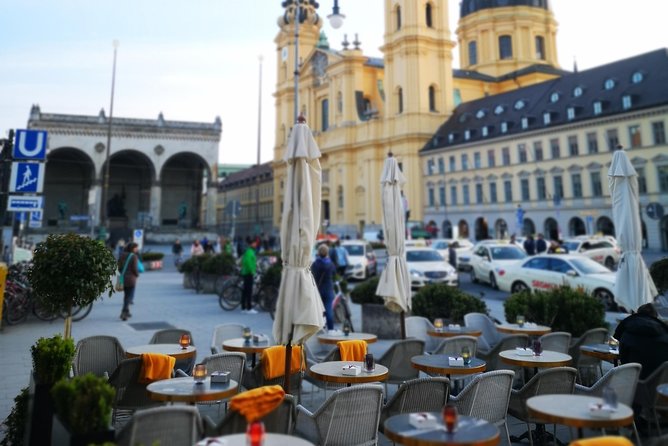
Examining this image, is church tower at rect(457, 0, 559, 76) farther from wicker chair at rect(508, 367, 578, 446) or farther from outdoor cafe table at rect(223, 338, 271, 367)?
wicker chair at rect(508, 367, 578, 446)

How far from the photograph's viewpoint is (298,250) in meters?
5.42

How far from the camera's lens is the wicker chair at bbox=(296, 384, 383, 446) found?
4.07m

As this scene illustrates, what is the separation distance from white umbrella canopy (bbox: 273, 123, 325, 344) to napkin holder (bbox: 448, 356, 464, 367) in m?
1.68

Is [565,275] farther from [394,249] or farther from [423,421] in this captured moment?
[423,421]

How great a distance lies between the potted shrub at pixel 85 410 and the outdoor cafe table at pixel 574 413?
3.22 m

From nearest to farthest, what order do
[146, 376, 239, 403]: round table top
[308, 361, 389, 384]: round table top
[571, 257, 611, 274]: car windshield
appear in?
[146, 376, 239, 403]: round table top
[308, 361, 389, 384]: round table top
[571, 257, 611, 274]: car windshield

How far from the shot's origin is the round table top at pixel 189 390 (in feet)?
14.5

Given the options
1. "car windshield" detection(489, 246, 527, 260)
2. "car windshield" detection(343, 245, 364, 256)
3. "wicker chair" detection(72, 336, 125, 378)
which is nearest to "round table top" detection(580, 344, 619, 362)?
"wicker chair" detection(72, 336, 125, 378)

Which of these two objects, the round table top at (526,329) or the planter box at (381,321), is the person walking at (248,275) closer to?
the planter box at (381,321)

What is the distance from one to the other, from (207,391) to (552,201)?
149 feet

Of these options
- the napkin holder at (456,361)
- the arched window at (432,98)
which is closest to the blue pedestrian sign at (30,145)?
the napkin holder at (456,361)

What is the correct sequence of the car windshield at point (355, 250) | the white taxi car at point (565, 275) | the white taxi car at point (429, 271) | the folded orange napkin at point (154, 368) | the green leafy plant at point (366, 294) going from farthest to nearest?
the car windshield at point (355, 250) → the white taxi car at point (429, 271) → the white taxi car at point (565, 275) → the green leafy plant at point (366, 294) → the folded orange napkin at point (154, 368)

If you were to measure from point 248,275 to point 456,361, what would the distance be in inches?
384

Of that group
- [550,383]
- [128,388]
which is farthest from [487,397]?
→ [128,388]
